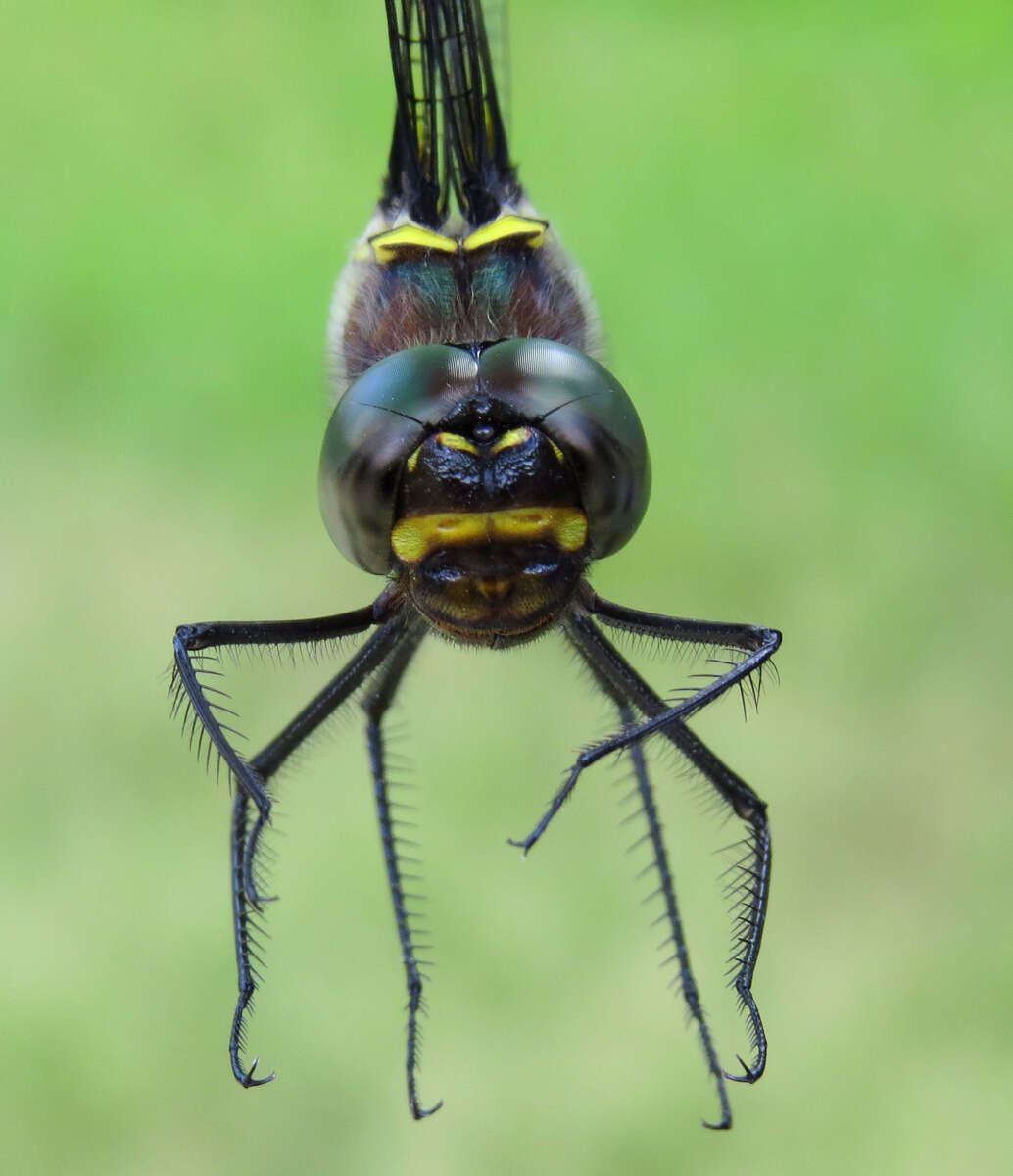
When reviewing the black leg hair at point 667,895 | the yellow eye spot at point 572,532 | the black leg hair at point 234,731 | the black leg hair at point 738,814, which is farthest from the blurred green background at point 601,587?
the yellow eye spot at point 572,532

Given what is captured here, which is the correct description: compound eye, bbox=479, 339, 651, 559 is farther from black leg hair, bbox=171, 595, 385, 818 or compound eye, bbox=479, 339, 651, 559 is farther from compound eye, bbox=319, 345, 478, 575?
black leg hair, bbox=171, 595, 385, 818

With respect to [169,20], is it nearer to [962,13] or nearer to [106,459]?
[106,459]

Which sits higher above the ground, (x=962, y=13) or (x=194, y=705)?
(x=962, y=13)

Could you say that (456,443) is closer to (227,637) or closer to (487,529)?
(487,529)

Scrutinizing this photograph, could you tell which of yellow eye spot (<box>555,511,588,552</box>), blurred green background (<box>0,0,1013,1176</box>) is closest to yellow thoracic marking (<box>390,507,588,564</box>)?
yellow eye spot (<box>555,511,588,552</box>)

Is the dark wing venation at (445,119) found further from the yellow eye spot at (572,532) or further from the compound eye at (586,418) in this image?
the yellow eye spot at (572,532)

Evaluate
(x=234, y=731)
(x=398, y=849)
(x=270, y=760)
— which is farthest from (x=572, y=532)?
(x=398, y=849)

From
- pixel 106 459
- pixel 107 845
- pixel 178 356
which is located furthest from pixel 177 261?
pixel 107 845
